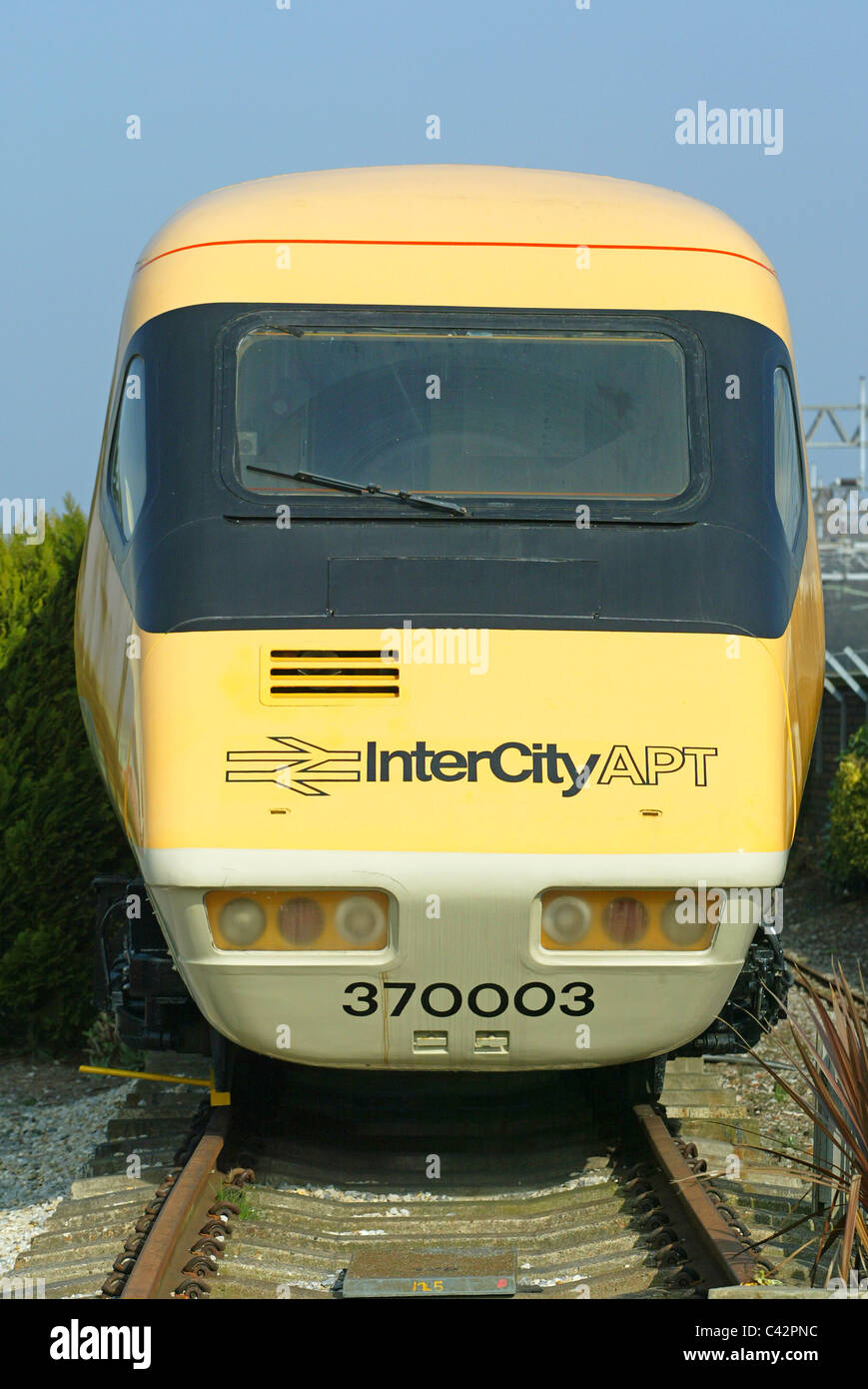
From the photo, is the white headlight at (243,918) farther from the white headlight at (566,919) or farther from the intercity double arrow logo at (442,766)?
the white headlight at (566,919)

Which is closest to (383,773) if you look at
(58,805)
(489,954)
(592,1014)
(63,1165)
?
(489,954)

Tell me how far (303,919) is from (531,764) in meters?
0.88

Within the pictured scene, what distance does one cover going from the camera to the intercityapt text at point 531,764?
4828 mm

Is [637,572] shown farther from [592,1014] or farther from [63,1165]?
[63,1165]

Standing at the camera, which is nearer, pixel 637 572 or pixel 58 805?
pixel 637 572

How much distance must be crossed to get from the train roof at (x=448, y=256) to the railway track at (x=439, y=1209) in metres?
3.04

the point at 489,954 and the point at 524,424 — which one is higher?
the point at 524,424

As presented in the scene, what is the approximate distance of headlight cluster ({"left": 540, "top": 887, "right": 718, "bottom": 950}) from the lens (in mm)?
4934

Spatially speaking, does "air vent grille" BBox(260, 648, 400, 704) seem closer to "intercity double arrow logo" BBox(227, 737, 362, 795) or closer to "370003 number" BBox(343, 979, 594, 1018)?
"intercity double arrow logo" BBox(227, 737, 362, 795)

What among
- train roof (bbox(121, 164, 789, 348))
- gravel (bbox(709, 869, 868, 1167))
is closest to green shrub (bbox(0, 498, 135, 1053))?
gravel (bbox(709, 869, 868, 1167))

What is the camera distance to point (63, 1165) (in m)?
7.68
